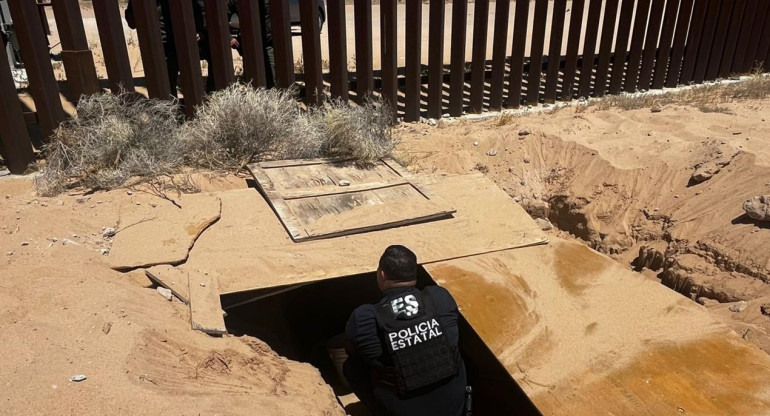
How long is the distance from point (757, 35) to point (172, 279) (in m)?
9.15

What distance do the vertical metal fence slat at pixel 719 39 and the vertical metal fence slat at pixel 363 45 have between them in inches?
216

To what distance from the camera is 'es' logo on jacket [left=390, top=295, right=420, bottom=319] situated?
2949 mm

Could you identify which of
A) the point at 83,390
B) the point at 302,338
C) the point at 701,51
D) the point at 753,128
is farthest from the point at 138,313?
the point at 701,51

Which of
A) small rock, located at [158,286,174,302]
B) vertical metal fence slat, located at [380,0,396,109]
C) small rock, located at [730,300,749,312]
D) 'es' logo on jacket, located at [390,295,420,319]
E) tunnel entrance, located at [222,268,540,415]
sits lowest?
tunnel entrance, located at [222,268,540,415]

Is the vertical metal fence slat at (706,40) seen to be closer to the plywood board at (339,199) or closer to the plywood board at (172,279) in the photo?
the plywood board at (339,199)

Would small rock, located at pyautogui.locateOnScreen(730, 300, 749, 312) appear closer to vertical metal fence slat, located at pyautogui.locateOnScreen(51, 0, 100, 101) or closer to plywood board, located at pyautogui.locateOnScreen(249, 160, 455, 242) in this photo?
plywood board, located at pyautogui.locateOnScreen(249, 160, 455, 242)

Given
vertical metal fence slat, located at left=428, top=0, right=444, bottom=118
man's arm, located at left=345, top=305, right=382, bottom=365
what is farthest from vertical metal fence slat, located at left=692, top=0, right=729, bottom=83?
man's arm, located at left=345, top=305, right=382, bottom=365

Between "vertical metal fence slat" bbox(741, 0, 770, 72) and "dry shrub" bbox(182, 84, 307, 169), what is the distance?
7289mm

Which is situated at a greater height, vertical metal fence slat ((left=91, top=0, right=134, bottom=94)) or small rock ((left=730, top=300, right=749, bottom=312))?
vertical metal fence slat ((left=91, top=0, right=134, bottom=94))

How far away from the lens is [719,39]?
8570mm

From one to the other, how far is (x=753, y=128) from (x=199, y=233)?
5221 mm

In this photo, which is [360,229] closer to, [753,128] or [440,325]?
[440,325]

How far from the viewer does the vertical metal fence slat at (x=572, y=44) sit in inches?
282

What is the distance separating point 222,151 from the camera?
553 centimetres
